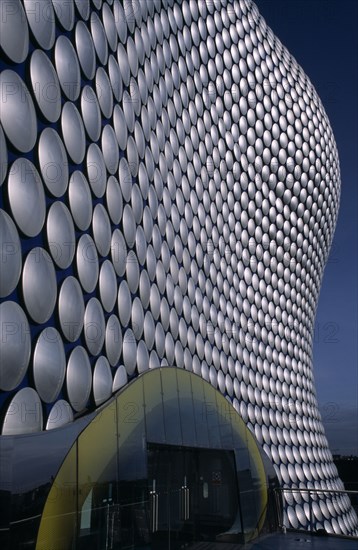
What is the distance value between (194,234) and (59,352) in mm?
9735

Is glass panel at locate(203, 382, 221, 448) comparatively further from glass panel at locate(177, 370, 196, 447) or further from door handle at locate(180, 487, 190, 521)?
door handle at locate(180, 487, 190, 521)

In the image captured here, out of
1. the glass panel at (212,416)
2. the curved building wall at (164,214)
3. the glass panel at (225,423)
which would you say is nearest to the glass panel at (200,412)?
the glass panel at (212,416)

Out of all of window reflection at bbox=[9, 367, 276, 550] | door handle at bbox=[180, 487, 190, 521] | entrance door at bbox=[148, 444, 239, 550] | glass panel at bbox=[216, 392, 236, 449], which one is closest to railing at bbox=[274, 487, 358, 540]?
window reflection at bbox=[9, 367, 276, 550]

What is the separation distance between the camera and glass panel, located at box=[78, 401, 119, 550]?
7062 millimetres

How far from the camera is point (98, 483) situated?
7.50m

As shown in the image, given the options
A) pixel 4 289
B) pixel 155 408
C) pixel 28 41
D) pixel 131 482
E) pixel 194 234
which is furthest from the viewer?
pixel 194 234

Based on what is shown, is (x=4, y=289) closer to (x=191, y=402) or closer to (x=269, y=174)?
(x=191, y=402)

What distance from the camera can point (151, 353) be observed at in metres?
11.6

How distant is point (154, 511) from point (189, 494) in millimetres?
1446

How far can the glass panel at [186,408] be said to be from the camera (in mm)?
10961

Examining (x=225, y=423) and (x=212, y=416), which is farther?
(x=225, y=423)

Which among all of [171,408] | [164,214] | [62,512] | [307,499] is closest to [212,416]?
[171,408]

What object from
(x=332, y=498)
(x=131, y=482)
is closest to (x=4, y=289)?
(x=131, y=482)

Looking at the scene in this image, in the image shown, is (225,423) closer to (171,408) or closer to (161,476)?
(171,408)
